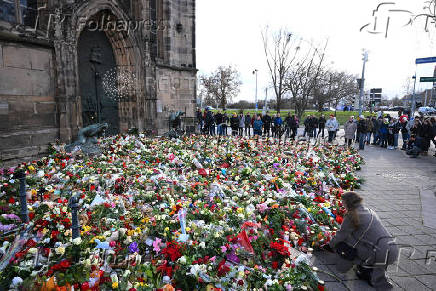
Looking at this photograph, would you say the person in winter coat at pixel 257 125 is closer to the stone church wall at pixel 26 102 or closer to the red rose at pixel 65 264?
the stone church wall at pixel 26 102

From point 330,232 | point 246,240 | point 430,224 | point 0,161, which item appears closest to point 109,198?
point 246,240

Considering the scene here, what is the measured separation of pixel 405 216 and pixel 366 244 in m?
2.77

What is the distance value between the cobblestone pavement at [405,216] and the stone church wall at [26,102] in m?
8.08

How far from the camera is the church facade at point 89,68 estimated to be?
298 inches

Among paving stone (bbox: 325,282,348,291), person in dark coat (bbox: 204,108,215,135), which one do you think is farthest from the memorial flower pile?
person in dark coat (bbox: 204,108,215,135)

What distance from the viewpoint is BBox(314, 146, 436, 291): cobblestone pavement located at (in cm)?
344

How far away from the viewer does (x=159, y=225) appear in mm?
3914

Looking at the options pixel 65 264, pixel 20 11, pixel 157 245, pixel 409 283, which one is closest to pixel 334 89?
pixel 20 11

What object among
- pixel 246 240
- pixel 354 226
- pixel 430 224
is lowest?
pixel 430 224

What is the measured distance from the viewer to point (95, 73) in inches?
440

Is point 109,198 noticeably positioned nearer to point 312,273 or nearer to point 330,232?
point 312,273

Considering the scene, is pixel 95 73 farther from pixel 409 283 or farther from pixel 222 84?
pixel 222 84

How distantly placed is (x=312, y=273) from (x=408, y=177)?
7259mm

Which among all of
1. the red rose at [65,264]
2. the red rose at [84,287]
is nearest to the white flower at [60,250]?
the red rose at [65,264]
